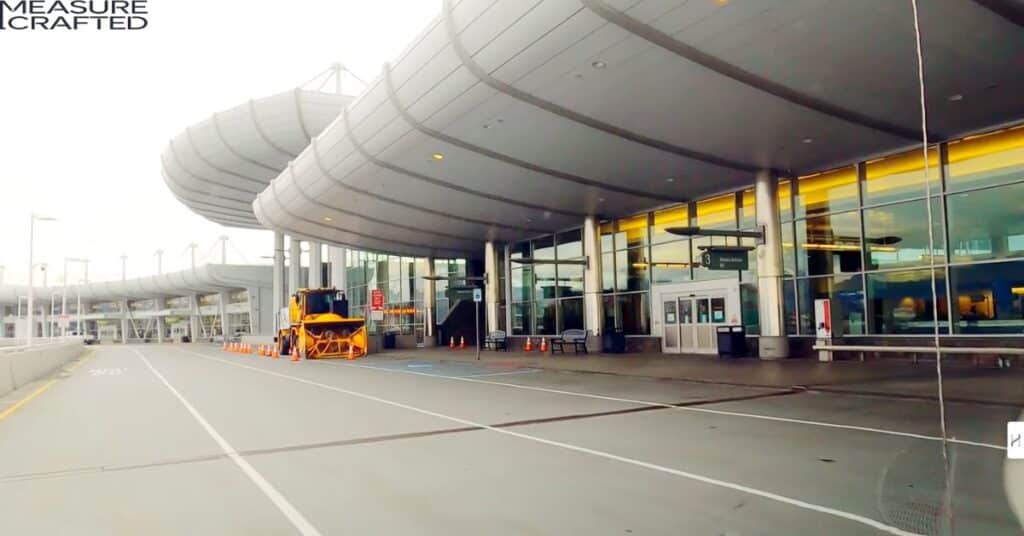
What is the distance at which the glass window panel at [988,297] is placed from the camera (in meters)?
15.7

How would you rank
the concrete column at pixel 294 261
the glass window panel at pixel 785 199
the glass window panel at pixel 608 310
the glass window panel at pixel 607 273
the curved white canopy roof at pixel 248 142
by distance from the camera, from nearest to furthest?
the glass window panel at pixel 785 199
the glass window panel at pixel 608 310
the glass window panel at pixel 607 273
the curved white canopy roof at pixel 248 142
the concrete column at pixel 294 261

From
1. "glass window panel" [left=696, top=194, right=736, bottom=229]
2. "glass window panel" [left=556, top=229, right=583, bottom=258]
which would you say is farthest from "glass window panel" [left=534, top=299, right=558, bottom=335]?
"glass window panel" [left=696, top=194, right=736, bottom=229]

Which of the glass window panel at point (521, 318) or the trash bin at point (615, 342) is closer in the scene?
the trash bin at point (615, 342)

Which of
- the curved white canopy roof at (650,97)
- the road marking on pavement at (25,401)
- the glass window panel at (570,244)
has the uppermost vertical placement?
the curved white canopy roof at (650,97)

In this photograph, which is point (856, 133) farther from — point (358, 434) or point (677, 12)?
point (358, 434)

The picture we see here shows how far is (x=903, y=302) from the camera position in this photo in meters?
18.0

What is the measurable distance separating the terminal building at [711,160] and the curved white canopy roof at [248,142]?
9535 mm

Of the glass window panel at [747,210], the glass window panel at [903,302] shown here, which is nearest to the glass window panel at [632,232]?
the glass window panel at [747,210]

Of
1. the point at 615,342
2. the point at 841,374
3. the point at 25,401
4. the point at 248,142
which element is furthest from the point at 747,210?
the point at 248,142

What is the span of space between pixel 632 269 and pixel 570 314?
4959 mm

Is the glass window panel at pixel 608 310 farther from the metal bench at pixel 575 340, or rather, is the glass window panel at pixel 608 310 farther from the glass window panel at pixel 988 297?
the glass window panel at pixel 988 297

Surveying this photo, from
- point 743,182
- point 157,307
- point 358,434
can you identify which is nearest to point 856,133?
point 743,182

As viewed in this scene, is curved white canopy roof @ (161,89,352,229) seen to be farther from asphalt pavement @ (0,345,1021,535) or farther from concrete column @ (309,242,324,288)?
asphalt pavement @ (0,345,1021,535)

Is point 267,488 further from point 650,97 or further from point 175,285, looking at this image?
point 175,285
